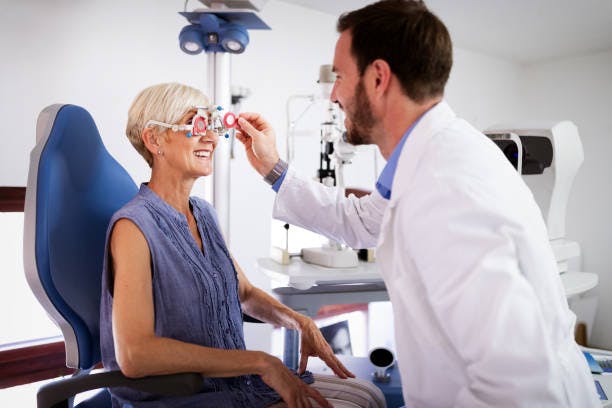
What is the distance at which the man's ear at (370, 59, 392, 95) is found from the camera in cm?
109

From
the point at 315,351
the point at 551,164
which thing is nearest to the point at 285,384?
the point at 315,351

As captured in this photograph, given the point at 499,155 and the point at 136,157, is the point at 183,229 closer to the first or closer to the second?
the point at 499,155

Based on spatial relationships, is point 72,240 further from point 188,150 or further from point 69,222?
point 188,150

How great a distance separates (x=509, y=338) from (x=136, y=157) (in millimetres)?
1948

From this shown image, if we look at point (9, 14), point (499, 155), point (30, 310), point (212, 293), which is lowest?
point (30, 310)

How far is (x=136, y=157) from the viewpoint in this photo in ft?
Answer: 7.68

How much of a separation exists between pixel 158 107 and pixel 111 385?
679 mm

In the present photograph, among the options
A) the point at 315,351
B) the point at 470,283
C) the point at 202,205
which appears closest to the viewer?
the point at 470,283

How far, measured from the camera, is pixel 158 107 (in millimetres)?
1296

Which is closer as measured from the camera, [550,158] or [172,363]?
[172,363]

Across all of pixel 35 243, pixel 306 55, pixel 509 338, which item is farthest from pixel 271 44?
pixel 509 338

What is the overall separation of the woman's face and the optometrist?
0.41m

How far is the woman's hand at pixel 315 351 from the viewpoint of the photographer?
1.34 meters

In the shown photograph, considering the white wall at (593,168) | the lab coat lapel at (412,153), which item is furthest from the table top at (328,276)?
the white wall at (593,168)
